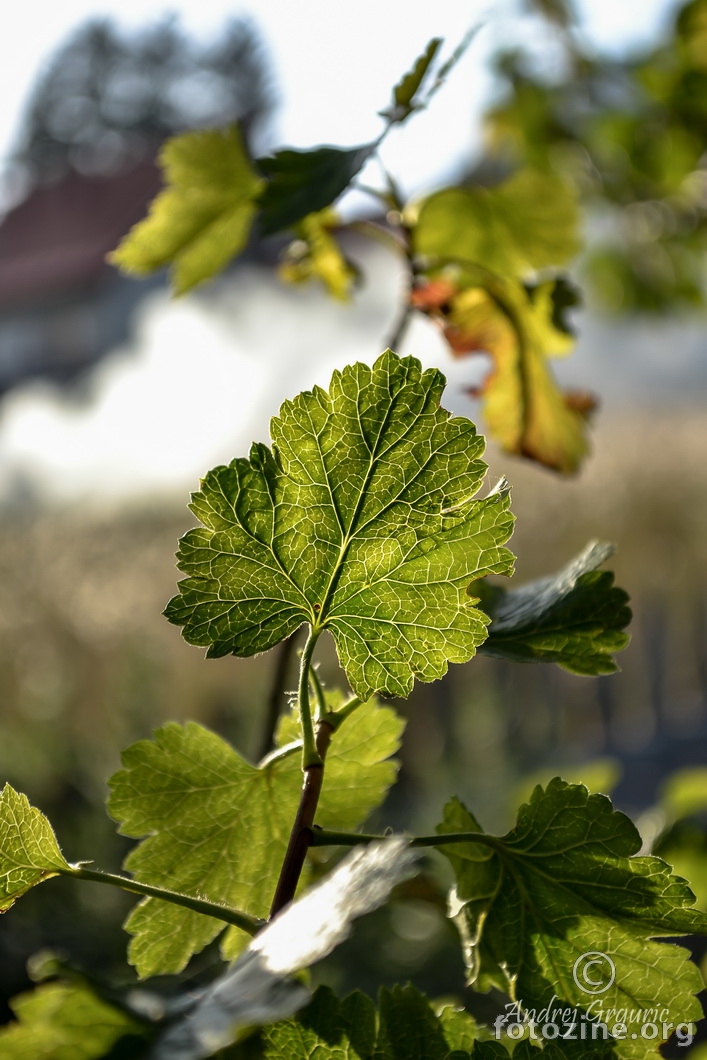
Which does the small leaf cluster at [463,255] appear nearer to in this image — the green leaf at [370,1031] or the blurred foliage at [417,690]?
the green leaf at [370,1031]

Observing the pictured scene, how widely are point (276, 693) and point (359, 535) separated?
0.39 ft

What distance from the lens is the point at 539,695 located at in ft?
5.50

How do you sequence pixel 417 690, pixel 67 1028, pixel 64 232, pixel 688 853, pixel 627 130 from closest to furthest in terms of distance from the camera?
pixel 67 1028 → pixel 688 853 → pixel 627 130 → pixel 417 690 → pixel 64 232

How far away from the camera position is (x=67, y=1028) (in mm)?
103

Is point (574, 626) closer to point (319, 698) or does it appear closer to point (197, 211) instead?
point (319, 698)

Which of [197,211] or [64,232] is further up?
[197,211]

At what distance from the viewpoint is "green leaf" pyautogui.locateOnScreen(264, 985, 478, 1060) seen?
5.9 inches

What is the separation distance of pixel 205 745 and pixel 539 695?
5.09 ft

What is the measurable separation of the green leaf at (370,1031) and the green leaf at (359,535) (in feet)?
0.15

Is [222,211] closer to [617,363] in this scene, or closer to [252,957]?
[252,957]

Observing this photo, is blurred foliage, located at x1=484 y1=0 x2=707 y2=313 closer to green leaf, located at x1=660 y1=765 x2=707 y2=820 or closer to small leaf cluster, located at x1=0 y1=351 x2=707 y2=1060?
green leaf, located at x1=660 y1=765 x2=707 y2=820

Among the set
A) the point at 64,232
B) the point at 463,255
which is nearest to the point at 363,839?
the point at 463,255

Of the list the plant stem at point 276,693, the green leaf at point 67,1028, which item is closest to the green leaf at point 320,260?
the plant stem at point 276,693

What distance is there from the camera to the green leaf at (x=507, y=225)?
1.02 ft
